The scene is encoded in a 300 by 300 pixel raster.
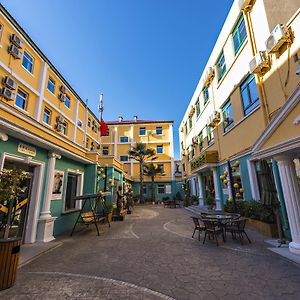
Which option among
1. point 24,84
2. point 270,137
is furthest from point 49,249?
point 24,84

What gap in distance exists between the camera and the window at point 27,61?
13013mm

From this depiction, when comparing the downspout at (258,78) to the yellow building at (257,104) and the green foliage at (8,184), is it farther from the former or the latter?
the green foliage at (8,184)

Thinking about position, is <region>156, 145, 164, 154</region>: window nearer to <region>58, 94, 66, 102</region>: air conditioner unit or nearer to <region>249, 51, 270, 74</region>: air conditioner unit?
<region>58, 94, 66, 102</region>: air conditioner unit

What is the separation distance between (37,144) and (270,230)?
9868 mm

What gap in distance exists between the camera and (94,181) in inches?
446

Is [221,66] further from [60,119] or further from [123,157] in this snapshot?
[123,157]

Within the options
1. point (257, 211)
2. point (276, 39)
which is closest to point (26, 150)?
point (257, 211)

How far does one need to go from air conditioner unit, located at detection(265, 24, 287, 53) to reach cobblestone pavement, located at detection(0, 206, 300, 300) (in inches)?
304

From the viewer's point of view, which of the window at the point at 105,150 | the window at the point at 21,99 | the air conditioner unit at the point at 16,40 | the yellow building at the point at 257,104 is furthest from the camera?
the window at the point at 105,150

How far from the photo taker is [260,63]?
797cm

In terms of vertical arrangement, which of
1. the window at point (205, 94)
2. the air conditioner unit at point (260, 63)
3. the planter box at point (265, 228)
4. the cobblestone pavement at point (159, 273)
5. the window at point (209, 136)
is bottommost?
the cobblestone pavement at point (159, 273)

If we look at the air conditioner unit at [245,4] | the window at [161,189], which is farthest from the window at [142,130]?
the air conditioner unit at [245,4]

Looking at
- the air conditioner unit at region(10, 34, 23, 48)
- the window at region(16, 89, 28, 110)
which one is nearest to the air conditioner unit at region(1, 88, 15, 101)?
the window at region(16, 89, 28, 110)

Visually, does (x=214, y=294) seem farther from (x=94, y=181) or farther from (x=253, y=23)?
(x=253, y=23)
